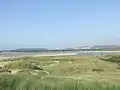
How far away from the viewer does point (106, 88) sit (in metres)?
13.1

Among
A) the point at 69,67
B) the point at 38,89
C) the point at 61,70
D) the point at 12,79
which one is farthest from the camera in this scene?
the point at 69,67

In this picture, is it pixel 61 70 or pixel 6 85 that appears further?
pixel 61 70

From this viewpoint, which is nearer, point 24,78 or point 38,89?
point 38,89

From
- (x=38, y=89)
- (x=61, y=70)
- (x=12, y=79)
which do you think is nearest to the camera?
(x=38, y=89)

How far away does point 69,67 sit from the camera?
135 ft

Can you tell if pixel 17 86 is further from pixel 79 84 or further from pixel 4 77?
pixel 79 84

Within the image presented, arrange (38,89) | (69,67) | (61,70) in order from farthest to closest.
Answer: (69,67) < (61,70) < (38,89)

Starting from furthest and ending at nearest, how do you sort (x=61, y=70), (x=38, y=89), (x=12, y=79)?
(x=61, y=70)
(x=12, y=79)
(x=38, y=89)

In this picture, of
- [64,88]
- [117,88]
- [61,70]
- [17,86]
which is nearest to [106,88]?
[117,88]

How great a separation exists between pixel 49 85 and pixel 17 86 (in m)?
1.33

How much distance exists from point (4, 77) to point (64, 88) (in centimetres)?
285

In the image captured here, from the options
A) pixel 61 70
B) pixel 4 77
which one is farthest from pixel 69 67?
pixel 4 77

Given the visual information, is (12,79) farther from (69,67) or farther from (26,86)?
(69,67)

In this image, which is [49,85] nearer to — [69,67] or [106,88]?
[106,88]
